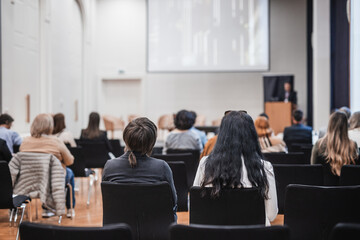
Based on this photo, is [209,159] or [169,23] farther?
[169,23]

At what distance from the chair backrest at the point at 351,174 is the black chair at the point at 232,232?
5.93ft

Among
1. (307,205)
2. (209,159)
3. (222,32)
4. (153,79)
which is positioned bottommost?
(307,205)

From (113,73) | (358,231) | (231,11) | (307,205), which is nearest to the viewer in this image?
(358,231)

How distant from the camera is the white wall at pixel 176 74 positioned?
1380cm

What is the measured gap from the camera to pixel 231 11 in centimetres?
1302

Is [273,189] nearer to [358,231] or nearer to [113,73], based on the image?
[358,231]

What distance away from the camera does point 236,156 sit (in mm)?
2400

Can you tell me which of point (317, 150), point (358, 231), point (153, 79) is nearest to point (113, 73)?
point (153, 79)

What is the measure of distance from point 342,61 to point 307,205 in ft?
27.6

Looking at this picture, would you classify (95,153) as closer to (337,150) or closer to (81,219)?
(81,219)

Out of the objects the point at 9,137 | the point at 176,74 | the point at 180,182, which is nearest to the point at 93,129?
the point at 9,137

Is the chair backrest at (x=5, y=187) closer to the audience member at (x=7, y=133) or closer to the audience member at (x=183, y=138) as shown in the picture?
the audience member at (x=7, y=133)

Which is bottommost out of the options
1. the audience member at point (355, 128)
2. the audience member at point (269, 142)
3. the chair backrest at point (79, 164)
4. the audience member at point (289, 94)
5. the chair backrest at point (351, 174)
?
the chair backrest at point (79, 164)

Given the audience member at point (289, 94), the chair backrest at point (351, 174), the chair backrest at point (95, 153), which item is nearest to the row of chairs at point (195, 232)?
the chair backrest at point (351, 174)
